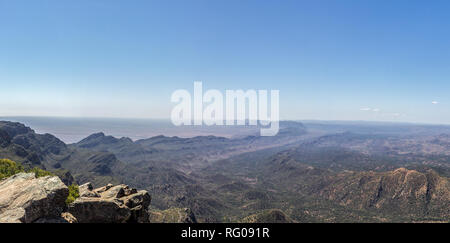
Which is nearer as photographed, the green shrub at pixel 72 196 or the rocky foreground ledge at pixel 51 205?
the rocky foreground ledge at pixel 51 205

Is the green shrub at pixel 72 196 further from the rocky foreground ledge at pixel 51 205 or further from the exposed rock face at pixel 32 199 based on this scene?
the exposed rock face at pixel 32 199

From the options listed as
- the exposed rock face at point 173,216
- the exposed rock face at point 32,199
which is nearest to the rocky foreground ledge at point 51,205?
the exposed rock face at point 32,199

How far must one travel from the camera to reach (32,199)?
22.9 metres

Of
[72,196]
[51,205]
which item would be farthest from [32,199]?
[72,196]

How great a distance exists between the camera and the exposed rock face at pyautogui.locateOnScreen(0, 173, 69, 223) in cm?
2142

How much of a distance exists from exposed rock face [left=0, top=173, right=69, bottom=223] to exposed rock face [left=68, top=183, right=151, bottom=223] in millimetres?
2309

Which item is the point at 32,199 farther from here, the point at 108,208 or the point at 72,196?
the point at 72,196

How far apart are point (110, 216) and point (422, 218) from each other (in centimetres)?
26310

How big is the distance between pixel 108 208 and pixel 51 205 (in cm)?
698

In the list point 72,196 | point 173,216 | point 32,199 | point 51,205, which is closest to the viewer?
point 32,199

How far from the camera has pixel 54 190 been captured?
2483cm

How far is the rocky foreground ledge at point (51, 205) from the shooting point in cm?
2228
